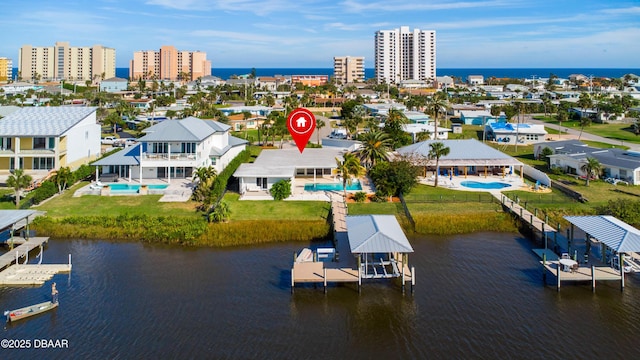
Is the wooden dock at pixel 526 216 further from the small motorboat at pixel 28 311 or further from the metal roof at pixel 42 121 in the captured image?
the metal roof at pixel 42 121

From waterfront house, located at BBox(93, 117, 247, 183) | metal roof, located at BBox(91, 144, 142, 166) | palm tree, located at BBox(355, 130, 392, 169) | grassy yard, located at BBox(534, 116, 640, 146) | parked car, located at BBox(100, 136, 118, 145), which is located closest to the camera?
waterfront house, located at BBox(93, 117, 247, 183)

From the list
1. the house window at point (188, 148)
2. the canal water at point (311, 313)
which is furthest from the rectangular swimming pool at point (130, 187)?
the canal water at point (311, 313)

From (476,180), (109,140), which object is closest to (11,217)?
(476,180)

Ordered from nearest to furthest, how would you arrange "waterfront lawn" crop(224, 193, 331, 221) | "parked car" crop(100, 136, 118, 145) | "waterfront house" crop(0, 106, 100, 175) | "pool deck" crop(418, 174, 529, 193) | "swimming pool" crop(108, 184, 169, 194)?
"waterfront lawn" crop(224, 193, 331, 221) < "swimming pool" crop(108, 184, 169, 194) < "pool deck" crop(418, 174, 529, 193) < "waterfront house" crop(0, 106, 100, 175) < "parked car" crop(100, 136, 118, 145)

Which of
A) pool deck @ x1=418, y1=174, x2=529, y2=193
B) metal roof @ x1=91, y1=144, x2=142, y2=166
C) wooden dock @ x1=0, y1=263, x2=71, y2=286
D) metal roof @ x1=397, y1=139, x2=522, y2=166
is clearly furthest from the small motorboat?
metal roof @ x1=397, y1=139, x2=522, y2=166

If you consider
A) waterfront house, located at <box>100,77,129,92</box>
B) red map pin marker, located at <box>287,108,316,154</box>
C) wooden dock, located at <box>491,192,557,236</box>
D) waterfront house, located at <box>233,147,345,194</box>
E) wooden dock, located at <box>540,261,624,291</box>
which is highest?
waterfront house, located at <box>100,77,129,92</box>

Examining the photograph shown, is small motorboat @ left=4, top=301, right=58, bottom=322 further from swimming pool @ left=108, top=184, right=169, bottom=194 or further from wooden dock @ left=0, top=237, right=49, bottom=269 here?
swimming pool @ left=108, top=184, right=169, bottom=194
